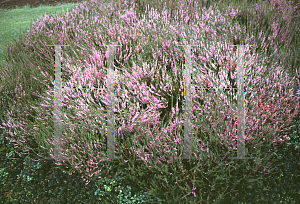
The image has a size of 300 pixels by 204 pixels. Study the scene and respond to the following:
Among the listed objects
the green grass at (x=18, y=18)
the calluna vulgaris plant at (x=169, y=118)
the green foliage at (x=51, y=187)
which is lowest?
the green foliage at (x=51, y=187)

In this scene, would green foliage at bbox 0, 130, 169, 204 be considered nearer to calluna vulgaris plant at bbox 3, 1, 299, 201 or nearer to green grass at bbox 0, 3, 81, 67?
calluna vulgaris plant at bbox 3, 1, 299, 201

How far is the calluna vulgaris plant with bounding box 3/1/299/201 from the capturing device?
6.49ft

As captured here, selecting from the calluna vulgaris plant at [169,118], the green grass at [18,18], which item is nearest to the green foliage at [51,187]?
the calluna vulgaris plant at [169,118]

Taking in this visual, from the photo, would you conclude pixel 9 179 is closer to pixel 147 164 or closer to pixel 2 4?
pixel 147 164

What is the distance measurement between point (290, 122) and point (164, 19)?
2466mm

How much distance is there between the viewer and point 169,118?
2373 mm

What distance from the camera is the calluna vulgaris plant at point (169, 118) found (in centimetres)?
198

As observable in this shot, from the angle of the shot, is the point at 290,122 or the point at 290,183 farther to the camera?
the point at 290,122

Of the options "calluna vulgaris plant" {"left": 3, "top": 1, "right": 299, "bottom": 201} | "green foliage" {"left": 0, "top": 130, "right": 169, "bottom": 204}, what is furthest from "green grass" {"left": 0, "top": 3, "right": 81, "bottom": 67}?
"green foliage" {"left": 0, "top": 130, "right": 169, "bottom": 204}

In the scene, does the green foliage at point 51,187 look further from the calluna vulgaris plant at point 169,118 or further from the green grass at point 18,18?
the green grass at point 18,18

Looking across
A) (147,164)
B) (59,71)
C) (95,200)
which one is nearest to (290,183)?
(147,164)

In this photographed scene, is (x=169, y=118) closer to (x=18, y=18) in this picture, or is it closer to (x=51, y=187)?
(x=51, y=187)

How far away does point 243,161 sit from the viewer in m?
1.95

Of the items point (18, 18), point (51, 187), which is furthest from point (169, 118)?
point (18, 18)
